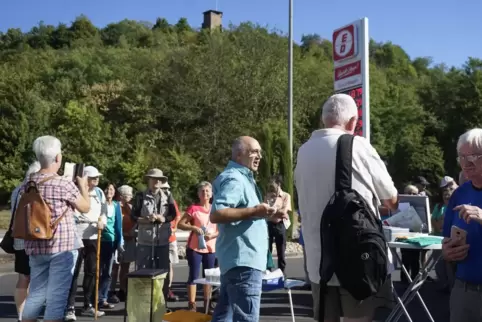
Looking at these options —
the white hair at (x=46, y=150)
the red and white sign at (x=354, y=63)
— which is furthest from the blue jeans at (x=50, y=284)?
the red and white sign at (x=354, y=63)

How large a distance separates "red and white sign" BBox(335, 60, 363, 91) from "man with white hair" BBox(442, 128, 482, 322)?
26.2 ft

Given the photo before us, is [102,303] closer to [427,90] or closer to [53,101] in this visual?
[53,101]

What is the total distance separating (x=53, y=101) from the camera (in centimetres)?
3588

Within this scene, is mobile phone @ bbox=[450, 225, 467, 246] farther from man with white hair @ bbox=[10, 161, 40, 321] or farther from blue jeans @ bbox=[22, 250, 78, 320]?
man with white hair @ bbox=[10, 161, 40, 321]

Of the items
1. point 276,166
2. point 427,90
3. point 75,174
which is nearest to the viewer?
point 75,174

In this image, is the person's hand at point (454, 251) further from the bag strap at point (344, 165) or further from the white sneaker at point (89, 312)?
the white sneaker at point (89, 312)

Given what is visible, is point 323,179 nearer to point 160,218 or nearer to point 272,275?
point 272,275

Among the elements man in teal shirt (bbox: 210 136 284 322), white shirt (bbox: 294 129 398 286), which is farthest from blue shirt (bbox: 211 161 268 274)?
white shirt (bbox: 294 129 398 286)

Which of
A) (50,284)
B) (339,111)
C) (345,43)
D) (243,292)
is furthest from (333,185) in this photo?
(345,43)

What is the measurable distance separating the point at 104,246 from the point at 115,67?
36.4m

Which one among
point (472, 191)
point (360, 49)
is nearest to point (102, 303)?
point (472, 191)

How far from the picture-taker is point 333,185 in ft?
10.5

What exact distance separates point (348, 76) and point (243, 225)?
7774 mm

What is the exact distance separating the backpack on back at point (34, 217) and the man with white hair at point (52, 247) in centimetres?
4
